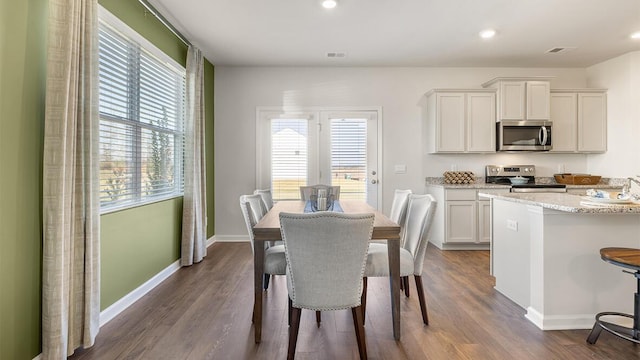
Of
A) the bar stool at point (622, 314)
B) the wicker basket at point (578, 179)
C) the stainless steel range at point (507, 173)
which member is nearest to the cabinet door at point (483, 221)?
the stainless steel range at point (507, 173)

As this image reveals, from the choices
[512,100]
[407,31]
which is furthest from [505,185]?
[407,31]

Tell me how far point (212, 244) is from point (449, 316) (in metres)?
3.51

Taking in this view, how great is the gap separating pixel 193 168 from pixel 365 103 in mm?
2686

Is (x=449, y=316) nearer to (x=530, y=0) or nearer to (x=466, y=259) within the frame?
(x=466, y=259)

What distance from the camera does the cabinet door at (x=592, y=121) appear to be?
15.7 ft

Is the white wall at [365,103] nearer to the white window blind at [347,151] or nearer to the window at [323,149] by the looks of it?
the window at [323,149]

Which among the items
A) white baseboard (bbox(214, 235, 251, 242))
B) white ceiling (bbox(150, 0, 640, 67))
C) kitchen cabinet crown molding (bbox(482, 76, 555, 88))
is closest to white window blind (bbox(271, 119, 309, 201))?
white baseboard (bbox(214, 235, 251, 242))

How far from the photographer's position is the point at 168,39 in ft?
11.6

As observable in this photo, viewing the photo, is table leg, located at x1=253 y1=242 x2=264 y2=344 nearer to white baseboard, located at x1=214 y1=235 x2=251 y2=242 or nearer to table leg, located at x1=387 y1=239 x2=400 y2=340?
table leg, located at x1=387 y1=239 x2=400 y2=340

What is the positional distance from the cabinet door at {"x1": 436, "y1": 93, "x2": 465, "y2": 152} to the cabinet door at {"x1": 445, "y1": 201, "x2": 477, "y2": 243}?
0.86m

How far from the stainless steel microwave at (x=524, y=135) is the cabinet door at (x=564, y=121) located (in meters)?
0.23

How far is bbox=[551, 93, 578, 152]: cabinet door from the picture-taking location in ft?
15.7

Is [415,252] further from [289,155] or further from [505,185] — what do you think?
[289,155]

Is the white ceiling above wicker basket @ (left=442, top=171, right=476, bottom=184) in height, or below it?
above
